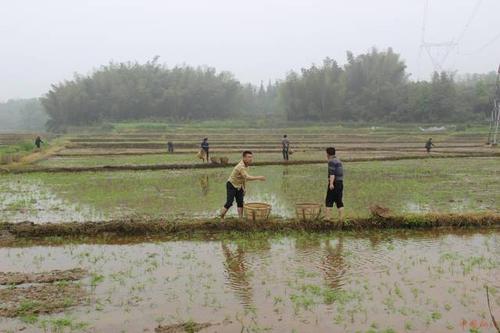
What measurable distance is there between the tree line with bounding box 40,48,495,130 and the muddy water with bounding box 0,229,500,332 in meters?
55.1

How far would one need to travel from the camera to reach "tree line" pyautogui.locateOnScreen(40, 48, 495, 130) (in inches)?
2426

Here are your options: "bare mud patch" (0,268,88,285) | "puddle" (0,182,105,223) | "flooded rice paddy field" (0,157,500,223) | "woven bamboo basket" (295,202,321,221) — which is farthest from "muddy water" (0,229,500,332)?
"puddle" (0,182,105,223)

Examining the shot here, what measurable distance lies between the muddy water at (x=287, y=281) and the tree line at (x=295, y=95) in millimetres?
55062

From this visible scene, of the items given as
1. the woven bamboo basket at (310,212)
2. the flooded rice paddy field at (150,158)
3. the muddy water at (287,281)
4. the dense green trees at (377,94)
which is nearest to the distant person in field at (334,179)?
the woven bamboo basket at (310,212)

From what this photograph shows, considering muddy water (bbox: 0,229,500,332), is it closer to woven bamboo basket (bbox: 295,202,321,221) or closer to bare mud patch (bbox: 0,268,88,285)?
bare mud patch (bbox: 0,268,88,285)

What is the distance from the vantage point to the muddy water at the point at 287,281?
5.93 metres

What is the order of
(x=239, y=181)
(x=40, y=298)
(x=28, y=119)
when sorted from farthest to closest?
1. (x=28, y=119)
2. (x=239, y=181)
3. (x=40, y=298)

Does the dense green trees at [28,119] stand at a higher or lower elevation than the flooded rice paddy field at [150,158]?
higher

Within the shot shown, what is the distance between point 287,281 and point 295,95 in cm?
6021

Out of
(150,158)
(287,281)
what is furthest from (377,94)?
(287,281)

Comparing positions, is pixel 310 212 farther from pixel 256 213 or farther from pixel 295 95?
pixel 295 95

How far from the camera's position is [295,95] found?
66.1 meters

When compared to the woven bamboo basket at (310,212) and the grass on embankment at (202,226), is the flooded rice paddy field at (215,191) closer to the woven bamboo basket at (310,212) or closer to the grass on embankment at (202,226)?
the grass on embankment at (202,226)

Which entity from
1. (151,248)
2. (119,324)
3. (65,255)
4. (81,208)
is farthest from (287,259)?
(81,208)
